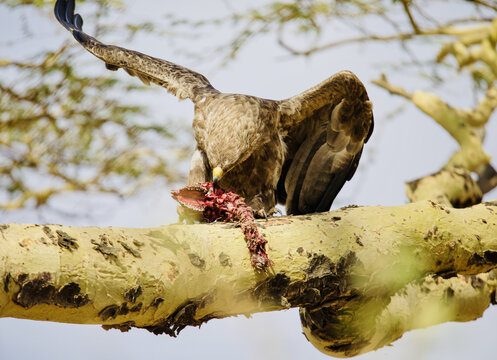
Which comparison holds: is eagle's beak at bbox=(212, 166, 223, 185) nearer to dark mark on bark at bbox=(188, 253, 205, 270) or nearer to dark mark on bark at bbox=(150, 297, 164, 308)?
dark mark on bark at bbox=(188, 253, 205, 270)

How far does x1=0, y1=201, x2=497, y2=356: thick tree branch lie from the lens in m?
2.08

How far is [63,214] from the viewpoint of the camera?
6691mm

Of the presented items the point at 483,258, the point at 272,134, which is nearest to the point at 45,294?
the point at 483,258

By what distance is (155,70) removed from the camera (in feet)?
15.5

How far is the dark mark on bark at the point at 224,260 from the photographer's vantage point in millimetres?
2459

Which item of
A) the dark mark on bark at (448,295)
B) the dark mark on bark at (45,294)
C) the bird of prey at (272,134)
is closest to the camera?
the dark mark on bark at (45,294)

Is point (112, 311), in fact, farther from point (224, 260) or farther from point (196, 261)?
point (224, 260)

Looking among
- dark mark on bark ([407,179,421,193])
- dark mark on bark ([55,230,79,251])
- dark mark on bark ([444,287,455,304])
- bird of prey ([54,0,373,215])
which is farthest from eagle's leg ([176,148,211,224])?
dark mark on bark ([55,230,79,251])

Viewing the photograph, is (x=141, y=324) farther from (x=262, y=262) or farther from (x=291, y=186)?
(x=291, y=186)

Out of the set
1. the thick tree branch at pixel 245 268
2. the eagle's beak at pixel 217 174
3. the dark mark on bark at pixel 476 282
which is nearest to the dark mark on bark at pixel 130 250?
the thick tree branch at pixel 245 268

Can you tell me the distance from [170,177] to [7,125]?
7.12 feet

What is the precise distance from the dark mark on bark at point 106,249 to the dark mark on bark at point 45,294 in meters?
0.15

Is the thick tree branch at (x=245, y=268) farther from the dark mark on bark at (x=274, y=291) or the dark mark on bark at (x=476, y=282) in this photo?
the dark mark on bark at (x=476, y=282)

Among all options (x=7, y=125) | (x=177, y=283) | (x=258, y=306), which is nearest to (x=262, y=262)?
(x=258, y=306)
